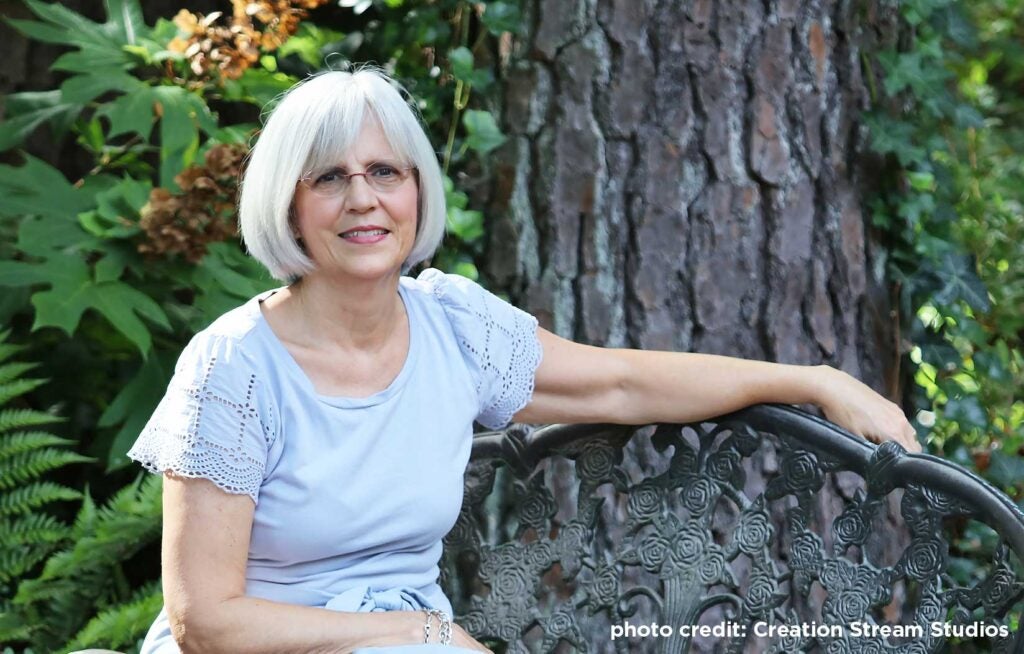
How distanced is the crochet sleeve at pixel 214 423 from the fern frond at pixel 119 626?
32.0 inches

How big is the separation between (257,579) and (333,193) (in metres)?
0.65

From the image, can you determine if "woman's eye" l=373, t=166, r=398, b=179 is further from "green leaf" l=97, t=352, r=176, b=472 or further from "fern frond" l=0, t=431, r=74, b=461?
"fern frond" l=0, t=431, r=74, b=461

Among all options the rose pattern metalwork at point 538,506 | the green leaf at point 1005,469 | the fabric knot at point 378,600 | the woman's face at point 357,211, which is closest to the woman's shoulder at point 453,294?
the woman's face at point 357,211

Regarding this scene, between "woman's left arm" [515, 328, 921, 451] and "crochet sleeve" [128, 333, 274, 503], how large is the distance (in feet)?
1.91

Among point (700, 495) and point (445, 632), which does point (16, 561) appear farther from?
point (700, 495)

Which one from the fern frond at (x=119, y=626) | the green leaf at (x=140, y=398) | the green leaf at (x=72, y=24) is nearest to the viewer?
the fern frond at (x=119, y=626)

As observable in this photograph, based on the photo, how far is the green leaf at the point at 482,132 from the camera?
2.71 m

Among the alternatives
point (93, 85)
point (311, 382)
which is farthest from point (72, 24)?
point (311, 382)

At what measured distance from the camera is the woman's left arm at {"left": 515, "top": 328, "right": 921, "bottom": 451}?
219 cm

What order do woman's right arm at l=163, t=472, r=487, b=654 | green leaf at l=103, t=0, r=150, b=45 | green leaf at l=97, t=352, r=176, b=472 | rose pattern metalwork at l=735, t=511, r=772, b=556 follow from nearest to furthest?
woman's right arm at l=163, t=472, r=487, b=654
rose pattern metalwork at l=735, t=511, r=772, b=556
green leaf at l=97, t=352, r=176, b=472
green leaf at l=103, t=0, r=150, b=45

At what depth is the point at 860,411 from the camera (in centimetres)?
218

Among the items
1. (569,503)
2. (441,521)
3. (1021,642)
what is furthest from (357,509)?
(1021,642)

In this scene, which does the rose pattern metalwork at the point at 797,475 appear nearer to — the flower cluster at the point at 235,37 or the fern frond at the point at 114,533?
the fern frond at the point at 114,533

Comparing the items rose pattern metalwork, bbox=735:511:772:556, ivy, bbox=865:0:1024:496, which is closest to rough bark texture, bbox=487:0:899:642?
ivy, bbox=865:0:1024:496
